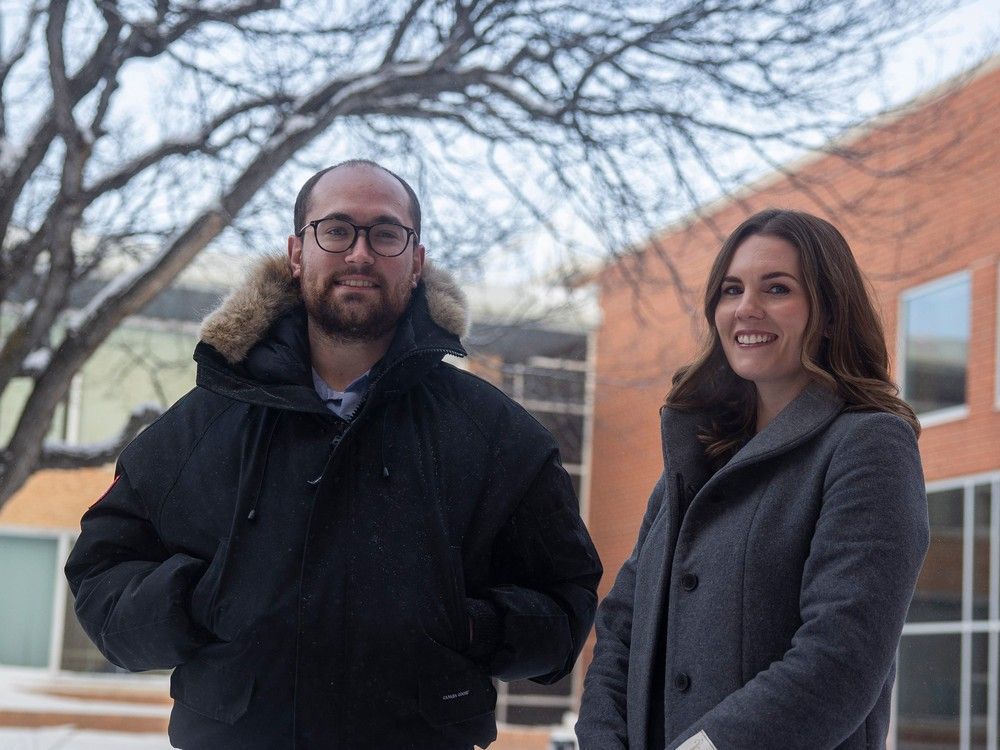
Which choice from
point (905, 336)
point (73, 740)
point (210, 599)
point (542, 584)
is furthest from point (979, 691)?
point (210, 599)

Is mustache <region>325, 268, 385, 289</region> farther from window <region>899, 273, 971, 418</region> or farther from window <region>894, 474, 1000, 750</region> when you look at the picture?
window <region>899, 273, 971, 418</region>

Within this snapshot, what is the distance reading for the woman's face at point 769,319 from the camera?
2.76 m

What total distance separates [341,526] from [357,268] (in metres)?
0.58

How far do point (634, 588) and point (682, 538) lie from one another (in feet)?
0.82

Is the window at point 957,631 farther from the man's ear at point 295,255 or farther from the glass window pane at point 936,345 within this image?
the man's ear at point 295,255

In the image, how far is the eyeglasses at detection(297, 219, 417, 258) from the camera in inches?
118

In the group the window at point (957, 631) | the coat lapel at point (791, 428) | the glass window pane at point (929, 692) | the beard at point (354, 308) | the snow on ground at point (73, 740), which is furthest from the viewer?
the glass window pane at point (929, 692)

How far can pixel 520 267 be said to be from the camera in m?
10.8

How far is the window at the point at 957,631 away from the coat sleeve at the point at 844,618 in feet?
41.1

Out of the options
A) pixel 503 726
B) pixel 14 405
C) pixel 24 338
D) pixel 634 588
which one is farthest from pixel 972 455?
pixel 634 588

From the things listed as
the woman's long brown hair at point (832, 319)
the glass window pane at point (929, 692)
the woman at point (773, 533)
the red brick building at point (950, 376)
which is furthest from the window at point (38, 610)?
the woman's long brown hair at point (832, 319)

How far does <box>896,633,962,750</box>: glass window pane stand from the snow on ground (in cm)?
829

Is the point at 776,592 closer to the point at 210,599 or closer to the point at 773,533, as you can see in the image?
the point at 773,533

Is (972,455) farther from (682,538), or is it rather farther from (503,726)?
(682,538)
